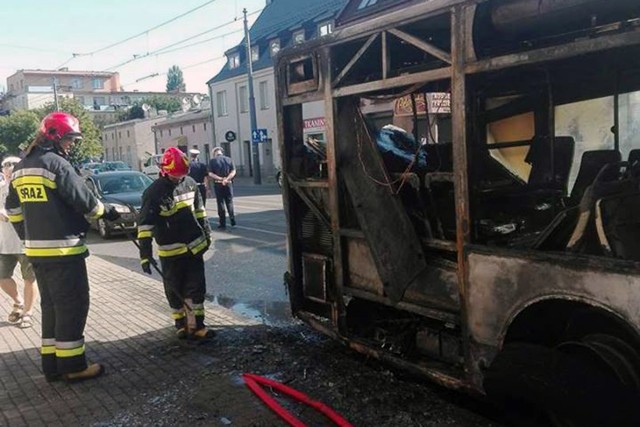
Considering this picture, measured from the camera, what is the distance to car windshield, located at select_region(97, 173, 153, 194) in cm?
1430

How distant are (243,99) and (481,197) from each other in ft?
115

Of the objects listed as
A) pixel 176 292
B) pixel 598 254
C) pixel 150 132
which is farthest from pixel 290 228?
pixel 150 132

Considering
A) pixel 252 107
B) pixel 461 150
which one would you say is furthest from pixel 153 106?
pixel 461 150

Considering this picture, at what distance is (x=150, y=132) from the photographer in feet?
186

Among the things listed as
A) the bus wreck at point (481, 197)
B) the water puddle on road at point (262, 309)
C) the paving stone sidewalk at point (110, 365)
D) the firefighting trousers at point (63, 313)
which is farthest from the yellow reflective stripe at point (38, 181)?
the water puddle on road at point (262, 309)

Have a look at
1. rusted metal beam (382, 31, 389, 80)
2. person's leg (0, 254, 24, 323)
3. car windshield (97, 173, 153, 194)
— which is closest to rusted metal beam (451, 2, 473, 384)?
rusted metal beam (382, 31, 389, 80)

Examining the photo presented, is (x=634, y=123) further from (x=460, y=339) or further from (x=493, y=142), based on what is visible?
(x=460, y=339)

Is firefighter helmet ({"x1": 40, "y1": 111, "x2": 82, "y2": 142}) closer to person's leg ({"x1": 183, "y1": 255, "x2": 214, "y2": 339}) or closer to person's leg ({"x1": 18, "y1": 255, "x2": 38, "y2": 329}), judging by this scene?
person's leg ({"x1": 183, "y1": 255, "x2": 214, "y2": 339})

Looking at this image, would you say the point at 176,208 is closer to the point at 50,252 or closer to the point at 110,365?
the point at 50,252

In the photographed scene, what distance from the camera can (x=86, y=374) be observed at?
4750 mm

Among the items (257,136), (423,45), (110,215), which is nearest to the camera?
(423,45)

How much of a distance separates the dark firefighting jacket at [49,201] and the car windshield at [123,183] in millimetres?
9768

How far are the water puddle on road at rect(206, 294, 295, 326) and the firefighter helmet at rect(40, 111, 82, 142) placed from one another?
105 inches

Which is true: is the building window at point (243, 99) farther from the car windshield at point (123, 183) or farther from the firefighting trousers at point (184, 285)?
the firefighting trousers at point (184, 285)
